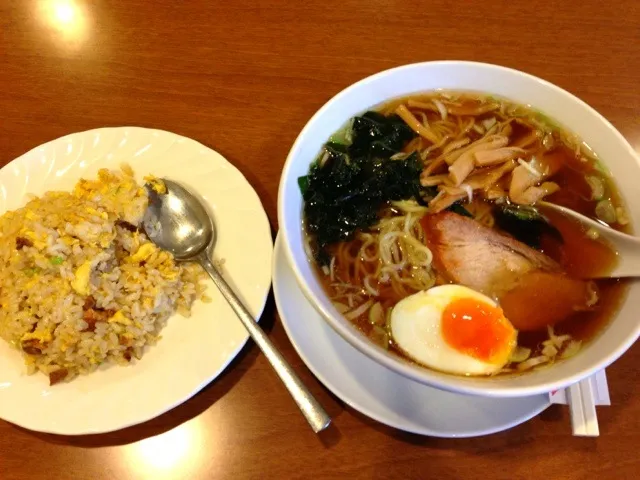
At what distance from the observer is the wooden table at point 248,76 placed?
1450 mm

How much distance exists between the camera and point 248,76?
207 centimetres

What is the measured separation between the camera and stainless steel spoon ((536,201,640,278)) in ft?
4.20

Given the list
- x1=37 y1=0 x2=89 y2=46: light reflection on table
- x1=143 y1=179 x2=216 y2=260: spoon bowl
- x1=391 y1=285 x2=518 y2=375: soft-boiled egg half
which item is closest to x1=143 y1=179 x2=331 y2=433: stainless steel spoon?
x1=143 y1=179 x2=216 y2=260: spoon bowl

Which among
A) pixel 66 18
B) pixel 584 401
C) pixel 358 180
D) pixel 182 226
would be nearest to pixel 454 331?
pixel 584 401

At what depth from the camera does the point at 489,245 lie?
57.3 inches

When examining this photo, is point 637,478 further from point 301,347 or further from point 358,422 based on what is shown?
point 301,347

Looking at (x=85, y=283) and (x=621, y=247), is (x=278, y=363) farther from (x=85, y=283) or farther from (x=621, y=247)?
(x=621, y=247)

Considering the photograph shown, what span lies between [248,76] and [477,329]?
1386mm

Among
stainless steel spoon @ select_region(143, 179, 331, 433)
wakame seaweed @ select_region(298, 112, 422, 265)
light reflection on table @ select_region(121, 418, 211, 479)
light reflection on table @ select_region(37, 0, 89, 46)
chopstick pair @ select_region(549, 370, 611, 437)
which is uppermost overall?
light reflection on table @ select_region(37, 0, 89, 46)

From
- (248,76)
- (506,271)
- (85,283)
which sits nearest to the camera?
(506,271)

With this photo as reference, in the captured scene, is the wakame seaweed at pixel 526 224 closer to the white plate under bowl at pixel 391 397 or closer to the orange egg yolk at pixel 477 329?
the orange egg yolk at pixel 477 329

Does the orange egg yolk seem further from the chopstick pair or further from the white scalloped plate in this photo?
the white scalloped plate

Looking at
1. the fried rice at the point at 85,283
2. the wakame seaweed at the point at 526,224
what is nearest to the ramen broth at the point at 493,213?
the wakame seaweed at the point at 526,224

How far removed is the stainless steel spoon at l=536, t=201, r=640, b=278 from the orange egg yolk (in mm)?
316
